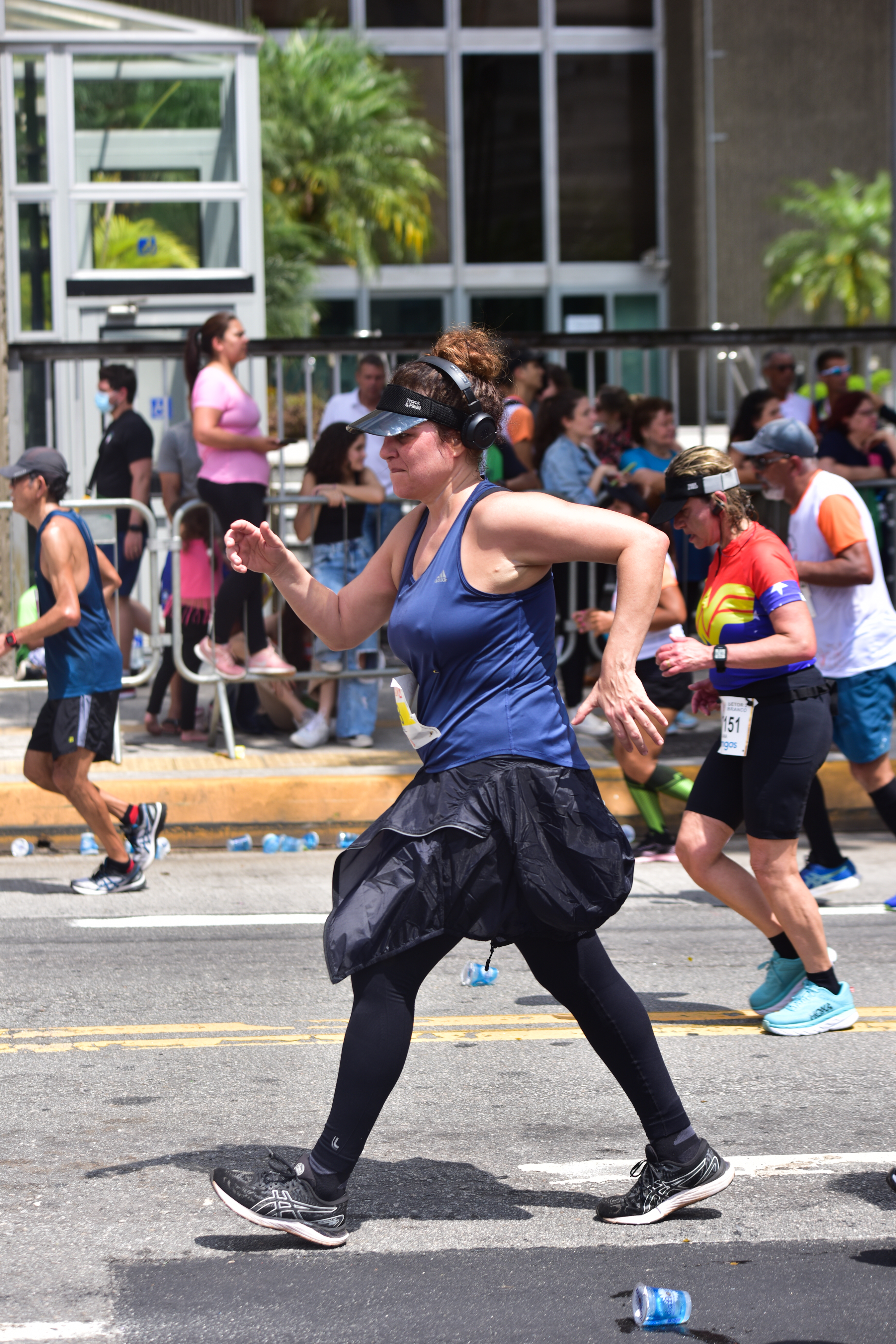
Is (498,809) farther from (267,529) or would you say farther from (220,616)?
(220,616)

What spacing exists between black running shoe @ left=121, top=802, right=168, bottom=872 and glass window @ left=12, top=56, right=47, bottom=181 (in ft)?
21.8

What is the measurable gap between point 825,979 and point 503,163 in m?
35.2

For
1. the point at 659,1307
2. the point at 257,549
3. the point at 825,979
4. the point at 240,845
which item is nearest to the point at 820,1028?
the point at 825,979

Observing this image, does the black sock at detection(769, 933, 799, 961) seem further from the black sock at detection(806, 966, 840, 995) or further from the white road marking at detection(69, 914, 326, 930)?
the white road marking at detection(69, 914, 326, 930)

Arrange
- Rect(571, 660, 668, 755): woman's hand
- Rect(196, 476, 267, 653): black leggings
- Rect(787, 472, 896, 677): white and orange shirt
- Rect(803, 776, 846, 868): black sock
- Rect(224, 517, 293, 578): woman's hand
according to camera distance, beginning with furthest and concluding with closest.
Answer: Rect(196, 476, 267, 653): black leggings < Rect(803, 776, 846, 868): black sock < Rect(787, 472, 896, 677): white and orange shirt < Rect(224, 517, 293, 578): woman's hand < Rect(571, 660, 668, 755): woman's hand

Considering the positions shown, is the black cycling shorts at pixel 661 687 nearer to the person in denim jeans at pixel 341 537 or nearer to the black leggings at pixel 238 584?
the person in denim jeans at pixel 341 537

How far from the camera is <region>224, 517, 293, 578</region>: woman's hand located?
12.6ft

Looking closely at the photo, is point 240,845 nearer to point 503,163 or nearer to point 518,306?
point 518,306

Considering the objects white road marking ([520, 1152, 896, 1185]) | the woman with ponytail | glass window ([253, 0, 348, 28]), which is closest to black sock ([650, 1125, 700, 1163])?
white road marking ([520, 1152, 896, 1185])

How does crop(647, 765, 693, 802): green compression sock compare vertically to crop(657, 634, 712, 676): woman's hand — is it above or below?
below

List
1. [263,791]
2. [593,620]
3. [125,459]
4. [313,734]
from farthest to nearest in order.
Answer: [125,459]
[313,734]
[263,791]
[593,620]

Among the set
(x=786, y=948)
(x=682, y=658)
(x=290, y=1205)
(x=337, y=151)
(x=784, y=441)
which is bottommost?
(x=290, y=1205)

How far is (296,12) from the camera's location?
38094 millimetres

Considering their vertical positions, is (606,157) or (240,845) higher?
(606,157)
